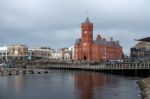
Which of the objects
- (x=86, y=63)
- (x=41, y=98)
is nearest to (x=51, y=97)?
(x=41, y=98)

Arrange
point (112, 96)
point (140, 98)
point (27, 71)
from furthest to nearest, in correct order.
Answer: point (27, 71), point (112, 96), point (140, 98)

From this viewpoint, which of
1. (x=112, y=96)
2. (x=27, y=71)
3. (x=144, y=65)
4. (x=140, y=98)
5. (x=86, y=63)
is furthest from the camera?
(x=86, y=63)

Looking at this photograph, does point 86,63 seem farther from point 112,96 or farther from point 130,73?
point 112,96

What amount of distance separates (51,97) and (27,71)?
88800 mm

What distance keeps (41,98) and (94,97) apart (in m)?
8.20

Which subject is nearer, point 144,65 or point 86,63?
point 144,65

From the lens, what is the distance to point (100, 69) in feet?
536

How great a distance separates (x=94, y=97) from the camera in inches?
2458

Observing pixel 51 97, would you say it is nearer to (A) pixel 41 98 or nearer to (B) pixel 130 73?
(A) pixel 41 98

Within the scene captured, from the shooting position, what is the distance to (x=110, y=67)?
508 ft

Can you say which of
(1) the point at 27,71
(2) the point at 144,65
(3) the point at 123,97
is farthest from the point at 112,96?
(1) the point at 27,71

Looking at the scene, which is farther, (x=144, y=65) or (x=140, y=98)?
(x=144, y=65)

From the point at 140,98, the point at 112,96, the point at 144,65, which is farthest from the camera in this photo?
the point at 144,65

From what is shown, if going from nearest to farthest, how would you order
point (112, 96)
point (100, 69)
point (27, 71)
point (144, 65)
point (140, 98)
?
point (140, 98), point (112, 96), point (144, 65), point (27, 71), point (100, 69)
